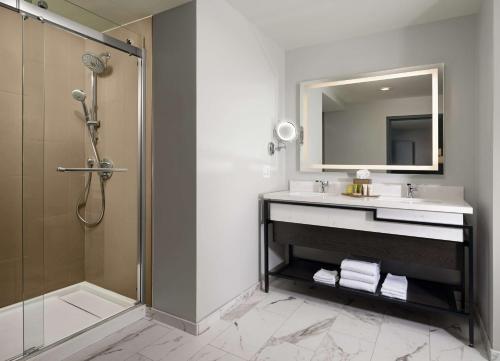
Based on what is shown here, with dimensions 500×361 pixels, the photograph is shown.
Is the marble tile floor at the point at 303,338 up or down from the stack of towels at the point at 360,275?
down

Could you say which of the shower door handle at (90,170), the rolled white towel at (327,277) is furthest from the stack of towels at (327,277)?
the shower door handle at (90,170)

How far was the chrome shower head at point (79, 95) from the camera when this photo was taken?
2059 mm

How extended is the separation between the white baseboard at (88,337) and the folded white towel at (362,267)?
153 centimetres

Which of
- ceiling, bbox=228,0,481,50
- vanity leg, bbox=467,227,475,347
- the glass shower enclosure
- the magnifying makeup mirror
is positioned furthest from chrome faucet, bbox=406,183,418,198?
the glass shower enclosure

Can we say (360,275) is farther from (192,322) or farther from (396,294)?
(192,322)

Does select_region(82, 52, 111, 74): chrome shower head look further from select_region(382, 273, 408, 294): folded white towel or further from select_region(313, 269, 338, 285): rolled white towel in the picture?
select_region(382, 273, 408, 294): folded white towel

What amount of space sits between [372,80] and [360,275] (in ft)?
5.34

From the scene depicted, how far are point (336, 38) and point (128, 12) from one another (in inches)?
68.5

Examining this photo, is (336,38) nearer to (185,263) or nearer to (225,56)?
(225,56)

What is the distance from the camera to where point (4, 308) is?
1.90 metres

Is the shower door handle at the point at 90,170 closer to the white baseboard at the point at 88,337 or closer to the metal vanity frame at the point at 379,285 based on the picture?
the white baseboard at the point at 88,337

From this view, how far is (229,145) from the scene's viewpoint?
2.17m

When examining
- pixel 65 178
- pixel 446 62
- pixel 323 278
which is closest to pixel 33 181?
pixel 65 178

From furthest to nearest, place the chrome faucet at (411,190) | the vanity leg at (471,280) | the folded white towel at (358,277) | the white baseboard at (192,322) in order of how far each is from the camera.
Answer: the chrome faucet at (411,190) → the folded white towel at (358,277) → the white baseboard at (192,322) → the vanity leg at (471,280)
